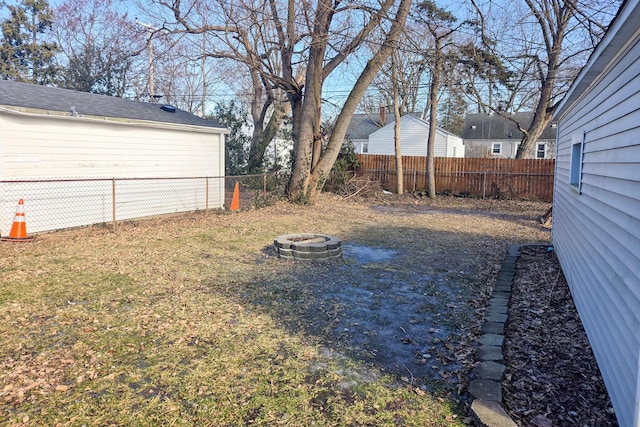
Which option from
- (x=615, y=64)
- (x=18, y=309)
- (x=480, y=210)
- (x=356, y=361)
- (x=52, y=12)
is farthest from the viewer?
(x=52, y=12)

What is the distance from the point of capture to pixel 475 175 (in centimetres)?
1897

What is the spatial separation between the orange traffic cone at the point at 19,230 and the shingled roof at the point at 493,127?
35430 mm

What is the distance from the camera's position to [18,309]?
14.6ft

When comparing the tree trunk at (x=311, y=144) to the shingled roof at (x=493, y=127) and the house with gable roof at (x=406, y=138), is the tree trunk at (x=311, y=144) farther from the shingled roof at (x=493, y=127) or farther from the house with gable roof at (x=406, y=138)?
the shingled roof at (x=493, y=127)

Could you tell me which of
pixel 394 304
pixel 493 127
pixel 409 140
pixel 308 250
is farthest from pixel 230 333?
pixel 493 127

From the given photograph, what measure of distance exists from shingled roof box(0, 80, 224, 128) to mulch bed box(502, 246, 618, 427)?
361 inches

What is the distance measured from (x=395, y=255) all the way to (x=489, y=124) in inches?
1340

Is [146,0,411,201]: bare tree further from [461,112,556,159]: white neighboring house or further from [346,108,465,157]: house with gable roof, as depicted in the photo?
[461,112,556,159]: white neighboring house

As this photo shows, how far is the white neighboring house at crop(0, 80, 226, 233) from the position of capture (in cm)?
842

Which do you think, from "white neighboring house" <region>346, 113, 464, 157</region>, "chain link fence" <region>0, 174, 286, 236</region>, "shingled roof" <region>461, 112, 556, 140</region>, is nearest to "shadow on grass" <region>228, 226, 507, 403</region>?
"chain link fence" <region>0, 174, 286, 236</region>

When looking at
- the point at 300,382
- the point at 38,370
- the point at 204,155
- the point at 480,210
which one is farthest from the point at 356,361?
the point at 480,210

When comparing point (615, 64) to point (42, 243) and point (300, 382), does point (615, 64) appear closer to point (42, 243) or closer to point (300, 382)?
point (300, 382)

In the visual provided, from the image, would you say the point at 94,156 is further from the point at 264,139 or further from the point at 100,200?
the point at 264,139

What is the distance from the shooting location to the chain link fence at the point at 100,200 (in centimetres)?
844
